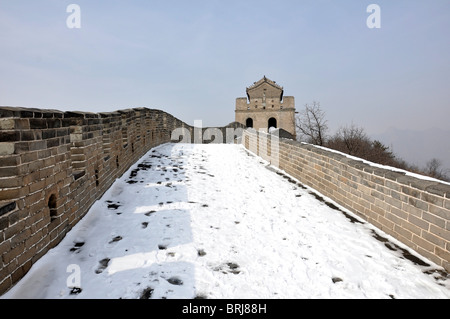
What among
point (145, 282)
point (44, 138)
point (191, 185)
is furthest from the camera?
point (191, 185)

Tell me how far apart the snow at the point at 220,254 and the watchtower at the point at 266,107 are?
114 feet

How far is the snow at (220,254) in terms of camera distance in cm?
244

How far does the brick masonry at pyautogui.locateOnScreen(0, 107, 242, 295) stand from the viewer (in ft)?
7.22

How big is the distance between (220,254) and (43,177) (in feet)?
7.15

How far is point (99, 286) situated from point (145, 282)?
417mm

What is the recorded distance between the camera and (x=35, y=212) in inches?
100

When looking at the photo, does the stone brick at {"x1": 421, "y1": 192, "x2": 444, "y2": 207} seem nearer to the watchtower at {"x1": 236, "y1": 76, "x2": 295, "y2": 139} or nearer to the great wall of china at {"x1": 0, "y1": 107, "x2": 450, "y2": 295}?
the great wall of china at {"x1": 0, "y1": 107, "x2": 450, "y2": 295}

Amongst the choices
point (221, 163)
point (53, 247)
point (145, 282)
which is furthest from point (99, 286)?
point (221, 163)

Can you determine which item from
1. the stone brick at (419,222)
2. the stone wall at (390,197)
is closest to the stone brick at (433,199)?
the stone wall at (390,197)

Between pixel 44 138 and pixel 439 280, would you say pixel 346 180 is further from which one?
pixel 44 138

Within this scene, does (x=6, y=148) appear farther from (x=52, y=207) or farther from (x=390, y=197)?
(x=390, y=197)

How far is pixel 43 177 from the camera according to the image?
2.71 meters

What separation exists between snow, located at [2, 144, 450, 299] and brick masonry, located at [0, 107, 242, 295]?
197mm

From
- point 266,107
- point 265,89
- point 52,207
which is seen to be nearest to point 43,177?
point 52,207
